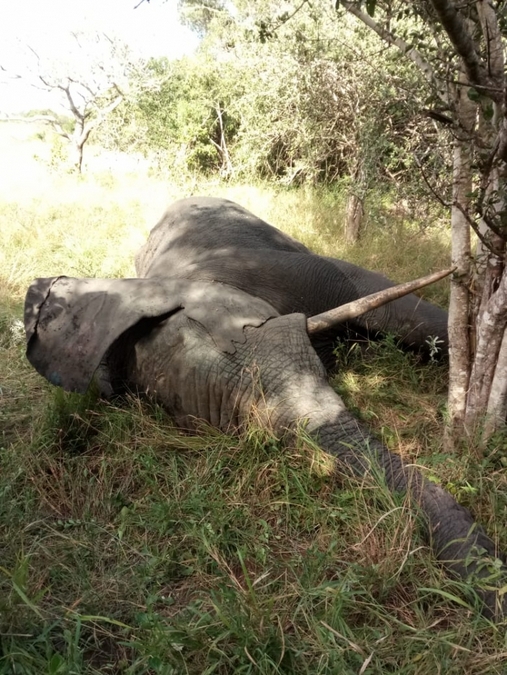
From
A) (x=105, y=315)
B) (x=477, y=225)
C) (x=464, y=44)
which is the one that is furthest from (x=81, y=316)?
(x=464, y=44)

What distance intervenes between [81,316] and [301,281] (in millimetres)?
1841

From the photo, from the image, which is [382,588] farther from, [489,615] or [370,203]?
[370,203]

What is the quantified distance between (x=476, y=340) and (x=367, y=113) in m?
5.86

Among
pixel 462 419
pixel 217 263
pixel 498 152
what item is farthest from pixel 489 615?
pixel 217 263

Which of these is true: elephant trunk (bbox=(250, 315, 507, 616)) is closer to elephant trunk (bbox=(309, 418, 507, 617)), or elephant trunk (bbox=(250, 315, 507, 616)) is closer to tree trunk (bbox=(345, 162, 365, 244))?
elephant trunk (bbox=(309, 418, 507, 617))

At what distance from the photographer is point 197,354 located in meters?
3.95

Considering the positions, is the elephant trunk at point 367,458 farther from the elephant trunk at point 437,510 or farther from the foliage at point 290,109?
the foliage at point 290,109

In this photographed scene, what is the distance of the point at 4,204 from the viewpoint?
10.6 metres

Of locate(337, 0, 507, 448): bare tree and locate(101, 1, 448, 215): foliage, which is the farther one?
locate(101, 1, 448, 215): foliage

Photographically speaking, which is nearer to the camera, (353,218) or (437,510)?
(437,510)

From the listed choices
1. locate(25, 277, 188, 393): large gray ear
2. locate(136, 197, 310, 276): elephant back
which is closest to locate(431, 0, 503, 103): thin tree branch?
locate(25, 277, 188, 393): large gray ear

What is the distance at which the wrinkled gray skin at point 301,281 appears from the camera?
499 cm

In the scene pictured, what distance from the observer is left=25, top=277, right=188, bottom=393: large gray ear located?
4078mm

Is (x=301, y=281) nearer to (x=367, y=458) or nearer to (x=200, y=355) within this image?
(x=200, y=355)
